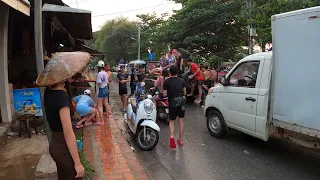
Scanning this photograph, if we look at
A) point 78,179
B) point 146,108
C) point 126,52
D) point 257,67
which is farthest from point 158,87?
point 126,52

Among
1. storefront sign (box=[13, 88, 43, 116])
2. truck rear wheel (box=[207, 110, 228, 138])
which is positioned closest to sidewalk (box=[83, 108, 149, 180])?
storefront sign (box=[13, 88, 43, 116])

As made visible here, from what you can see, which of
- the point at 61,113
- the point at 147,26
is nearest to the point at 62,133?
the point at 61,113

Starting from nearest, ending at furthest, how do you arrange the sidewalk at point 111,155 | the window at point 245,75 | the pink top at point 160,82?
the sidewalk at point 111,155
the window at point 245,75
the pink top at point 160,82

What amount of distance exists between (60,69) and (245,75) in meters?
4.17

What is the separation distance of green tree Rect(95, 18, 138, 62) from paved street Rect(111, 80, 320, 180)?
45.9 m

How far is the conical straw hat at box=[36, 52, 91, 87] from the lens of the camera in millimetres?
2535

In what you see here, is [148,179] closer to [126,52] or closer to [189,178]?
[189,178]

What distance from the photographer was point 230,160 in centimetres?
524

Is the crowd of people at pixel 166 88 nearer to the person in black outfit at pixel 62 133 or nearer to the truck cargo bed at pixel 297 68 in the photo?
the truck cargo bed at pixel 297 68

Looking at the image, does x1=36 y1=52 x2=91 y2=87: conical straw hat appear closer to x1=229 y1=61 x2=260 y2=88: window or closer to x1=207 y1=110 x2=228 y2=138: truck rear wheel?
x1=229 y1=61 x2=260 y2=88: window

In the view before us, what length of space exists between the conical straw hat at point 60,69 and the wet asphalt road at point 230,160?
2596mm

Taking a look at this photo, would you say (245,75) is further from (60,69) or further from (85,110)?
(60,69)

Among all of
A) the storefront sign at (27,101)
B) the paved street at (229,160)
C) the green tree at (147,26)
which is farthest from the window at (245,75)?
the green tree at (147,26)

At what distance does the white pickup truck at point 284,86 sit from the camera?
4.11 metres
